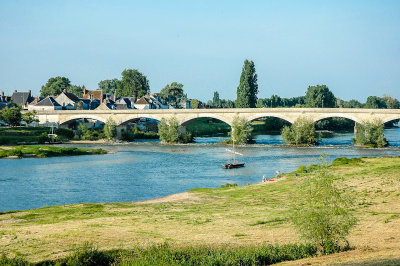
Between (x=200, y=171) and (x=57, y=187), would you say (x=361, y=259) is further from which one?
(x=200, y=171)

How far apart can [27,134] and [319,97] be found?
316 feet

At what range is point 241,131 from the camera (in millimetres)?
101000

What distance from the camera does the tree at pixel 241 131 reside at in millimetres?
99938

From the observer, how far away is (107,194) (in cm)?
4703

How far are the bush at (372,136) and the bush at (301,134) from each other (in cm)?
935

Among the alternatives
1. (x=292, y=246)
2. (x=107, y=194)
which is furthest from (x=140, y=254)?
(x=107, y=194)

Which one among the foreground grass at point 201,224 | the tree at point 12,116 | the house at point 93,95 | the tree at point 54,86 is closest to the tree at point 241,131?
the tree at point 12,116

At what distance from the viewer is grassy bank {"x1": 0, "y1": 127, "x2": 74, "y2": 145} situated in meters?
96.8

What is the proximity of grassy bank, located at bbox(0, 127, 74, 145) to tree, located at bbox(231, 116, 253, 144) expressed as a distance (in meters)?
39.1

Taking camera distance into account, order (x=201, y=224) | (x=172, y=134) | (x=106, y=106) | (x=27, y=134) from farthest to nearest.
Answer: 1. (x=106, y=106)
2. (x=172, y=134)
3. (x=27, y=134)
4. (x=201, y=224)

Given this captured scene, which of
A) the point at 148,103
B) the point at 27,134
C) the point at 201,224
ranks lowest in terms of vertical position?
the point at 201,224

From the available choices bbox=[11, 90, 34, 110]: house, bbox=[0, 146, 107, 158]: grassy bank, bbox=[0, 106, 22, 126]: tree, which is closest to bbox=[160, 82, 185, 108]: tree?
bbox=[11, 90, 34, 110]: house

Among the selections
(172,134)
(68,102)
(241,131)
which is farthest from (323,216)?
(68,102)

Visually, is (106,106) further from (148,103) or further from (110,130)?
(110,130)
